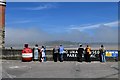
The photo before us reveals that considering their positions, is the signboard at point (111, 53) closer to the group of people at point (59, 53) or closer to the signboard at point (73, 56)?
the signboard at point (73, 56)

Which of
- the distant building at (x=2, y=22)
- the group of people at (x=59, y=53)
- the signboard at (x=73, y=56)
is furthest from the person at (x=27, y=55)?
the distant building at (x=2, y=22)

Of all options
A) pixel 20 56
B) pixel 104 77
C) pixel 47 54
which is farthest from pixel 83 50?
pixel 104 77

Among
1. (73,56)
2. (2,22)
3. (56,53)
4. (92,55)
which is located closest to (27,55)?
(56,53)

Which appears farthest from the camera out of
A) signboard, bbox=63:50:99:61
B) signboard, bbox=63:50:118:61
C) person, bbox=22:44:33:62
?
signboard, bbox=63:50:99:61

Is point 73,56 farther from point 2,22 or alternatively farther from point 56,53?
point 2,22

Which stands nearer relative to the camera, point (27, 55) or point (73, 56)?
point (27, 55)

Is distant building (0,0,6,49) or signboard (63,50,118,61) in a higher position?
distant building (0,0,6,49)

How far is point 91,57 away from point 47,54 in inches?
158

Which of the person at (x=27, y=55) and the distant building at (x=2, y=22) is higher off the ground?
the distant building at (x=2, y=22)

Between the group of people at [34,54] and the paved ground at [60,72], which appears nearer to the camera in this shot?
the paved ground at [60,72]

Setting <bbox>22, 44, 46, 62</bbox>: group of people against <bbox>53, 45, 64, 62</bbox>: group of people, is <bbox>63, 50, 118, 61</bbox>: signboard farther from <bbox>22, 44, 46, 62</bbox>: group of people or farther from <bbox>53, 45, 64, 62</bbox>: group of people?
<bbox>22, 44, 46, 62</bbox>: group of people

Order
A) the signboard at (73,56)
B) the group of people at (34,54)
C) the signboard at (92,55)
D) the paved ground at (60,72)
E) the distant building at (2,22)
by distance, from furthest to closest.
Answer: the distant building at (2,22) < the signboard at (73,56) < the signboard at (92,55) < the group of people at (34,54) < the paved ground at (60,72)

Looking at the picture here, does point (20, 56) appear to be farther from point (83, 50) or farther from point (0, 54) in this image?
point (83, 50)

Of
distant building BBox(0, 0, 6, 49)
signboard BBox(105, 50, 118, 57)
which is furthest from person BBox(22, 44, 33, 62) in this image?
signboard BBox(105, 50, 118, 57)
